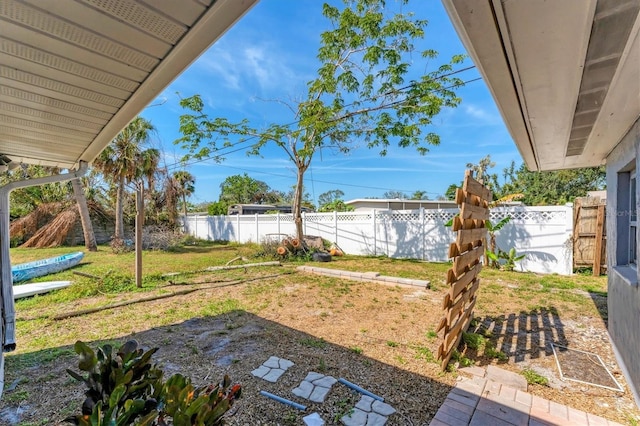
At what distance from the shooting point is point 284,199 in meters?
37.8

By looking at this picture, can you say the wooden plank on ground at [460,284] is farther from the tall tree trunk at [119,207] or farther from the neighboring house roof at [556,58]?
the tall tree trunk at [119,207]

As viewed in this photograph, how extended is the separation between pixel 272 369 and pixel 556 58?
3.08 metres

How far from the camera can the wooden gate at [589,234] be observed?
657 centimetres

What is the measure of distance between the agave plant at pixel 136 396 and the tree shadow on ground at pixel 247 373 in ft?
3.00

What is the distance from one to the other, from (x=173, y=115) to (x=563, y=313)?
12.4 m

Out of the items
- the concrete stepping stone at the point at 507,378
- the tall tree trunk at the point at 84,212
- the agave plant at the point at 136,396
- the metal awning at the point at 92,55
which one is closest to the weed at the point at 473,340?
the concrete stepping stone at the point at 507,378

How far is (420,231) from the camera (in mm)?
9547

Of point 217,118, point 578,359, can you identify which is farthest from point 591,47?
point 217,118

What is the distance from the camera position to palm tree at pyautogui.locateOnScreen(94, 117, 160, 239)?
12.0m

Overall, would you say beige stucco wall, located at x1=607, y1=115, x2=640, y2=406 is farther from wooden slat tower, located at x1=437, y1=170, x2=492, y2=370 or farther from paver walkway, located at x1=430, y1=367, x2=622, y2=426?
wooden slat tower, located at x1=437, y1=170, x2=492, y2=370

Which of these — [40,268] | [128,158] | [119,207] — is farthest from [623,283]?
[119,207]

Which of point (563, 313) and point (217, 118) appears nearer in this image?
point (563, 313)

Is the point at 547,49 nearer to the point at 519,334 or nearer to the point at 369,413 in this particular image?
the point at 369,413

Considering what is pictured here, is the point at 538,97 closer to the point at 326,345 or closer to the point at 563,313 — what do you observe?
the point at 326,345
